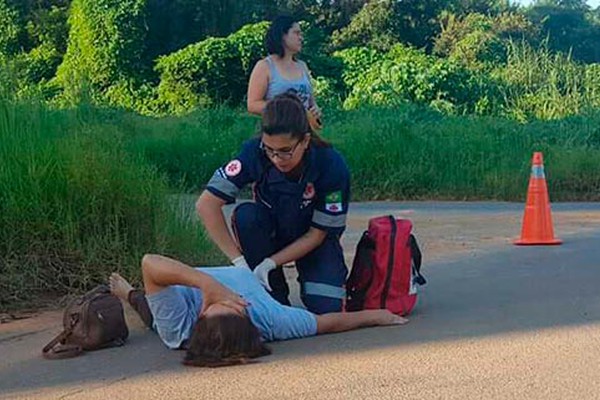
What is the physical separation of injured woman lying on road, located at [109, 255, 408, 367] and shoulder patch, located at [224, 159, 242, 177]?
54 cm

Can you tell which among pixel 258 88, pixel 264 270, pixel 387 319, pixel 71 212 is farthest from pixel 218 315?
pixel 258 88

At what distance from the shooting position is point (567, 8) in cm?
5884

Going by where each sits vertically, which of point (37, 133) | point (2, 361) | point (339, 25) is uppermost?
point (339, 25)

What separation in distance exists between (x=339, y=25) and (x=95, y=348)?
116 feet

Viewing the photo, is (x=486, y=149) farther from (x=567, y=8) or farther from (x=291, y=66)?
(x=567, y=8)

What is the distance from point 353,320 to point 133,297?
1.14 m

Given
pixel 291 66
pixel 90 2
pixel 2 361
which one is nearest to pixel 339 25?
pixel 90 2

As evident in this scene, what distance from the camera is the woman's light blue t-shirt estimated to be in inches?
193

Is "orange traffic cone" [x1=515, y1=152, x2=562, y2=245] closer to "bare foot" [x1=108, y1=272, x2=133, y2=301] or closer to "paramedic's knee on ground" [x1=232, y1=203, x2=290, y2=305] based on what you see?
"paramedic's knee on ground" [x1=232, y1=203, x2=290, y2=305]

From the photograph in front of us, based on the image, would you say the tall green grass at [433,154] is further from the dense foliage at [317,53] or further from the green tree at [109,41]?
the green tree at [109,41]

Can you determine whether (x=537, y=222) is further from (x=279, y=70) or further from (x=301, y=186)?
(x=301, y=186)

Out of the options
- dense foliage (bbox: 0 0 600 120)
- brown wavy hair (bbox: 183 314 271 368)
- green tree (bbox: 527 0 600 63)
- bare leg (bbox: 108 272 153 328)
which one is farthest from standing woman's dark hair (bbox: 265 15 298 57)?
green tree (bbox: 527 0 600 63)

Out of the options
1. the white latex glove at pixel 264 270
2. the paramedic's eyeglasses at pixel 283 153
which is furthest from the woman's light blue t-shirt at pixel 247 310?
the paramedic's eyeglasses at pixel 283 153

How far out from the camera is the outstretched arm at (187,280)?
4648mm
